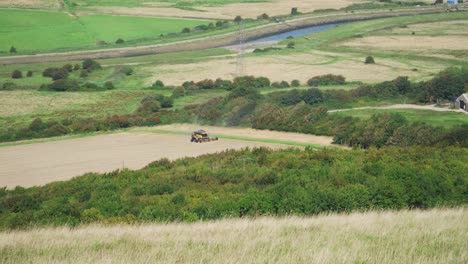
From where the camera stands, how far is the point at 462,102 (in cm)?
5731

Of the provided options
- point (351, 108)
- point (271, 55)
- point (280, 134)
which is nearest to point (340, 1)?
point (271, 55)

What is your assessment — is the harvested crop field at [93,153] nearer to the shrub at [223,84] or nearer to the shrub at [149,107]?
the shrub at [149,107]

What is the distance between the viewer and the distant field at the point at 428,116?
164 feet

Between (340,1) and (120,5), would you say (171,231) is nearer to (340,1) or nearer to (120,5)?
(120,5)

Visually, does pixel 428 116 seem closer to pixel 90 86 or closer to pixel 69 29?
pixel 90 86

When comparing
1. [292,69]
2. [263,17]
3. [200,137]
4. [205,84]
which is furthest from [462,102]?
[263,17]

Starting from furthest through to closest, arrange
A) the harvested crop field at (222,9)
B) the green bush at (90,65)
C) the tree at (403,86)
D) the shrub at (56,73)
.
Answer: the harvested crop field at (222,9)
the green bush at (90,65)
the shrub at (56,73)
the tree at (403,86)

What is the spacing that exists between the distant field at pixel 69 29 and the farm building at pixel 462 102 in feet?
187

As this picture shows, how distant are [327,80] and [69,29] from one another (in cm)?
5136

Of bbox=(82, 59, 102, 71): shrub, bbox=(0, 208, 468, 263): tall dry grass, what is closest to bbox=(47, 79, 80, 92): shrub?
bbox=(82, 59, 102, 71): shrub

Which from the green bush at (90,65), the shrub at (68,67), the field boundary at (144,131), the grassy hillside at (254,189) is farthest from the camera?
the green bush at (90,65)

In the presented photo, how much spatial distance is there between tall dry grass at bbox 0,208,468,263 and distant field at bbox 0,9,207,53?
86.9 metres

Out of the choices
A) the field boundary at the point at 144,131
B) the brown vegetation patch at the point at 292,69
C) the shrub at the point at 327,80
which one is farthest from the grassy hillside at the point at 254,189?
the brown vegetation patch at the point at 292,69

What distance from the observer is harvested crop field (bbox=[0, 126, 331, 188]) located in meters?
40.0
